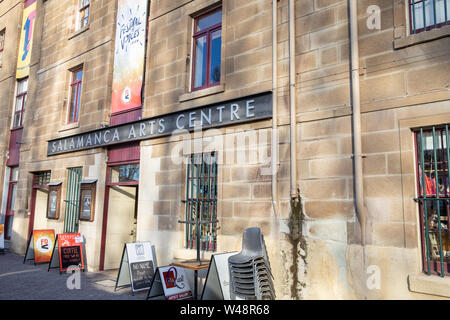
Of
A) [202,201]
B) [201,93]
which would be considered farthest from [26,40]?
[202,201]

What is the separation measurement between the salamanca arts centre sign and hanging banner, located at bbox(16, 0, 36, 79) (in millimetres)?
5453

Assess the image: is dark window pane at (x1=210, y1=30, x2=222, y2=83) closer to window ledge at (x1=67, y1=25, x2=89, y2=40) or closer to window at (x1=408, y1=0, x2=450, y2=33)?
window at (x1=408, y1=0, x2=450, y2=33)

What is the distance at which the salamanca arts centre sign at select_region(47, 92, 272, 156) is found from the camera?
22.5ft

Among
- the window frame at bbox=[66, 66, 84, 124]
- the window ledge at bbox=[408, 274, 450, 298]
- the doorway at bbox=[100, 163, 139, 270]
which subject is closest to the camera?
the window ledge at bbox=[408, 274, 450, 298]

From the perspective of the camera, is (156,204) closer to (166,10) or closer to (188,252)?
(188,252)

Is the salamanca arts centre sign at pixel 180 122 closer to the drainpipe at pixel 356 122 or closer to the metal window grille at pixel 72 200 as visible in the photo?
the metal window grille at pixel 72 200

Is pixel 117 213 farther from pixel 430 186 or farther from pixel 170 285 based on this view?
pixel 430 186

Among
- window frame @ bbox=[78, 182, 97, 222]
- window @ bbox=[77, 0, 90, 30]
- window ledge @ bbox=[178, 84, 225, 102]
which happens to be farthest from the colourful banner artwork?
window @ bbox=[77, 0, 90, 30]

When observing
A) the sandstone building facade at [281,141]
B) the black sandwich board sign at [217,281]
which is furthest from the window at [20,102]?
the black sandwich board sign at [217,281]

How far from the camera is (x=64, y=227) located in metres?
11.5

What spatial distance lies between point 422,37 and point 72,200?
33.9 feet

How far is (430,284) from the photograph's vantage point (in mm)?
4668
